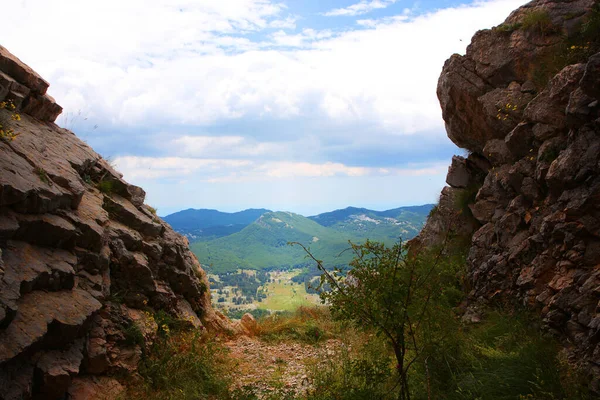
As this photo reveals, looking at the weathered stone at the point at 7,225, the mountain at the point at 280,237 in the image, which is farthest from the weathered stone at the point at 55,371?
the mountain at the point at 280,237

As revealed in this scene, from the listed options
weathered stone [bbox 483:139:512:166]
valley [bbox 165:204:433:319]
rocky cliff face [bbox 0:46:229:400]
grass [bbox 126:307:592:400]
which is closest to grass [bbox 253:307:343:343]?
grass [bbox 126:307:592:400]

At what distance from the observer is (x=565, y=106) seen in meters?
8.40

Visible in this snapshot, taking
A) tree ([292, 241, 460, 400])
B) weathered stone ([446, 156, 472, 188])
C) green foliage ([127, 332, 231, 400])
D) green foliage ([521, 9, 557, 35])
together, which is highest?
green foliage ([521, 9, 557, 35])

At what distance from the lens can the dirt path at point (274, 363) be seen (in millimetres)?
8500

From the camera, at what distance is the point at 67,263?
7098mm

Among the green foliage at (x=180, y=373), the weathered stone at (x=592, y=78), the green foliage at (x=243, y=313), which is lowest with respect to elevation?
the green foliage at (x=243, y=313)

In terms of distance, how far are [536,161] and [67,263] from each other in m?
9.98

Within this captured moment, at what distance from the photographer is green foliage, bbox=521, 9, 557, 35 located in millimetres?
10406

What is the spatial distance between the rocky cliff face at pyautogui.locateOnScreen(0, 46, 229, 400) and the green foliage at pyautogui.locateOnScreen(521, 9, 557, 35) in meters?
11.3

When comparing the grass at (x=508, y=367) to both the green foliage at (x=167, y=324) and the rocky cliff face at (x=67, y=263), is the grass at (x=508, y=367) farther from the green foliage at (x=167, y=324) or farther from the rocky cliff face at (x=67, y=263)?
the green foliage at (x=167, y=324)

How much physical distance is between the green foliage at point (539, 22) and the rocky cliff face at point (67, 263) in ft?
36.9

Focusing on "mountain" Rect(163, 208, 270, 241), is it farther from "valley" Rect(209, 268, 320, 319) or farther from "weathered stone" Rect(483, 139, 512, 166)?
"weathered stone" Rect(483, 139, 512, 166)

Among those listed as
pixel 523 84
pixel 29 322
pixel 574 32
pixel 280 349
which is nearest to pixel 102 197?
pixel 29 322

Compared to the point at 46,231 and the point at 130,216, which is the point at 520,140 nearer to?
the point at 130,216
